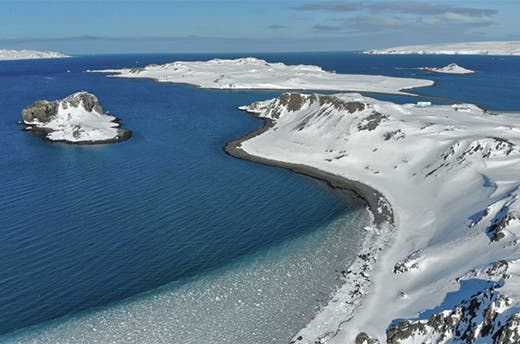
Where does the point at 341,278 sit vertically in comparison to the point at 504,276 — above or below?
below

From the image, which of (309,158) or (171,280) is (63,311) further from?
(309,158)

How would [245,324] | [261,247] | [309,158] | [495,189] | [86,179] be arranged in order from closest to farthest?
[245,324] → [261,247] → [495,189] → [86,179] → [309,158]

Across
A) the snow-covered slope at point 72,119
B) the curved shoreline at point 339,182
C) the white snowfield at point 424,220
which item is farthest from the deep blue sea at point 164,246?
the snow-covered slope at point 72,119

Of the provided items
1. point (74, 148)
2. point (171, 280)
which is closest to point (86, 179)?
point (74, 148)

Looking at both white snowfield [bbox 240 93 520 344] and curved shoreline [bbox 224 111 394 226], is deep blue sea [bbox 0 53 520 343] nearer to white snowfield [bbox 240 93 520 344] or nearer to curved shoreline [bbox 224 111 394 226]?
curved shoreline [bbox 224 111 394 226]

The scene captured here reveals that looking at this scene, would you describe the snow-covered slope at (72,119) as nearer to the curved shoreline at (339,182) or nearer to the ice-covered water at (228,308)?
the curved shoreline at (339,182)

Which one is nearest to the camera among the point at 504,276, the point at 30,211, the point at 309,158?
the point at 504,276
